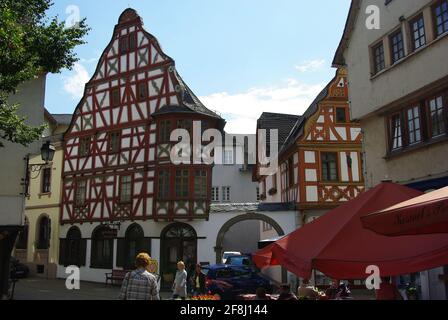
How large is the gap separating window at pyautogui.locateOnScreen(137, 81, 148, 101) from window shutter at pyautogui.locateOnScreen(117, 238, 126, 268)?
8409mm

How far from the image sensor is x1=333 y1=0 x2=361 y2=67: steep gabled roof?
52.9 feet

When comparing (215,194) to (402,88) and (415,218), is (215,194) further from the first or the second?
(415,218)

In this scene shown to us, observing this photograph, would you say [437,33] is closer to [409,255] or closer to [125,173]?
[409,255]

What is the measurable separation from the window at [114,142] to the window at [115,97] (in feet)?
6.26

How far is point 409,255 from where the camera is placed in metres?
5.71

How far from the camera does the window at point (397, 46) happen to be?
Result: 13.7 meters

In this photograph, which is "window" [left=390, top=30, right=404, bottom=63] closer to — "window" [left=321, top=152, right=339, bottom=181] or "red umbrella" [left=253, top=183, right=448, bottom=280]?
"red umbrella" [left=253, top=183, right=448, bottom=280]

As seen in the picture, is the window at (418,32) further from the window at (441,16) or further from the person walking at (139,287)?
the person walking at (139,287)

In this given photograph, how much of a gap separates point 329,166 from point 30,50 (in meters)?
17.0

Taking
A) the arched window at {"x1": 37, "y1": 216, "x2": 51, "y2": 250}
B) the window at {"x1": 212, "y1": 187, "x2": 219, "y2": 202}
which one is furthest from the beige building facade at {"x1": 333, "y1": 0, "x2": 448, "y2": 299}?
the window at {"x1": 212, "y1": 187, "x2": 219, "y2": 202}

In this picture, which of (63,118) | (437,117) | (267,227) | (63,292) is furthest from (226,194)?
(437,117)

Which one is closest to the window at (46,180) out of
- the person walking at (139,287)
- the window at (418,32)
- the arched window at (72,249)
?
the arched window at (72,249)

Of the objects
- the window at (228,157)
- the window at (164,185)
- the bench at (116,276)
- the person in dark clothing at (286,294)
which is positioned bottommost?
the bench at (116,276)
